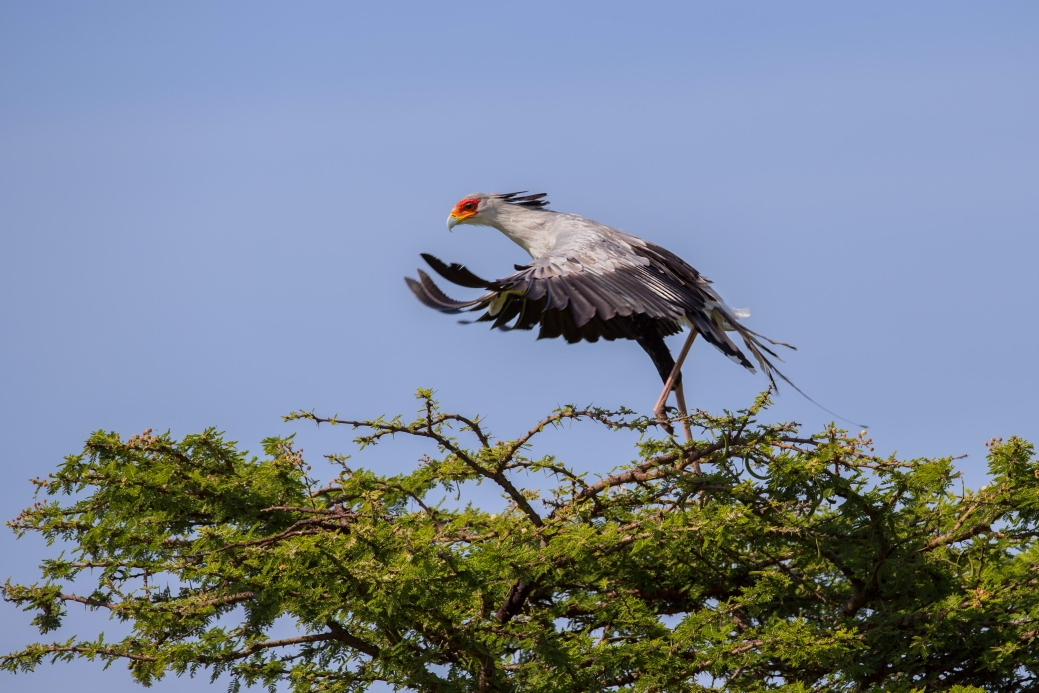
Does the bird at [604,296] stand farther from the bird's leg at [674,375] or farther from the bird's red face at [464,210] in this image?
the bird's red face at [464,210]

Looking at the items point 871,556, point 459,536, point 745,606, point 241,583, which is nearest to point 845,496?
point 871,556

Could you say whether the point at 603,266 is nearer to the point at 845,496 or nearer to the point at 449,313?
the point at 449,313

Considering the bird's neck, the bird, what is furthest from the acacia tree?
the bird's neck

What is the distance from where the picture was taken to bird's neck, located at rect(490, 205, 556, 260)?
7801mm

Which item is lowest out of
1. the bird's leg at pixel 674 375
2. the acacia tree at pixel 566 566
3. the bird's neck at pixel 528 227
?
the acacia tree at pixel 566 566

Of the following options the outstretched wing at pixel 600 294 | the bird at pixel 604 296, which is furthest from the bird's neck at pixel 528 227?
the outstretched wing at pixel 600 294

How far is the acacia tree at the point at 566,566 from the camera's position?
4.92 meters

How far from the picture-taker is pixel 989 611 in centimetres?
508

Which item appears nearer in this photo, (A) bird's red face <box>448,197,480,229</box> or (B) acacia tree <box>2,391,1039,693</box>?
(B) acacia tree <box>2,391,1039,693</box>

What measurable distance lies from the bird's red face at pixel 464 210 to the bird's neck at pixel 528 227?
0.21 m

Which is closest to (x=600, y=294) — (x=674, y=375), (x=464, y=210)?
(x=674, y=375)

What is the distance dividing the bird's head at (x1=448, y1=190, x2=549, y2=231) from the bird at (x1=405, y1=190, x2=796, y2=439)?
38cm

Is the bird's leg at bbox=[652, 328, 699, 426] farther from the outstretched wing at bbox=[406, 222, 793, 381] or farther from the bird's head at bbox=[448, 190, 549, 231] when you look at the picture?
the bird's head at bbox=[448, 190, 549, 231]

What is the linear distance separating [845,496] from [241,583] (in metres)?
2.80
